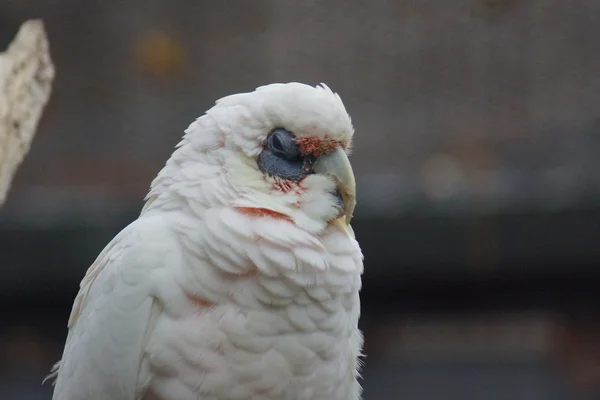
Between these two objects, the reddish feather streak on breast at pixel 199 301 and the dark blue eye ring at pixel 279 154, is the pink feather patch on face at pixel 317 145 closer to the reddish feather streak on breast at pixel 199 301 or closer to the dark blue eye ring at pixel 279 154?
the dark blue eye ring at pixel 279 154

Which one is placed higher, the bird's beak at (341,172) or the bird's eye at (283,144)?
the bird's eye at (283,144)

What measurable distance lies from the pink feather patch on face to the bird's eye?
12mm

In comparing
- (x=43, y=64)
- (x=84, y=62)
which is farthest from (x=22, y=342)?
(x=43, y=64)

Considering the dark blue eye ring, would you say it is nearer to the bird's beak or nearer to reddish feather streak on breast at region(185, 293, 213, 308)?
the bird's beak

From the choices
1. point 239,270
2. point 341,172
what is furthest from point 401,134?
point 239,270

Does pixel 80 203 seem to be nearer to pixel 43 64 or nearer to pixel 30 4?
pixel 30 4

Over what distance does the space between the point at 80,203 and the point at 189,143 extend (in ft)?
5.89

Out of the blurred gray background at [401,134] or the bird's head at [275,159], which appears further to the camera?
the blurred gray background at [401,134]

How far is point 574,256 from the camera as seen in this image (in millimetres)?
3287

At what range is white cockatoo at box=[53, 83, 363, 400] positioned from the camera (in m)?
→ 1.45

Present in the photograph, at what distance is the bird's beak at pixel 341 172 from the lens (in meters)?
1.52

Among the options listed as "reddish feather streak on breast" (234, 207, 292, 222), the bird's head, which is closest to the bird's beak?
the bird's head

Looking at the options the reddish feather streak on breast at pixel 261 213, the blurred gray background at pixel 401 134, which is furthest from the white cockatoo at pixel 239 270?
the blurred gray background at pixel 401 134

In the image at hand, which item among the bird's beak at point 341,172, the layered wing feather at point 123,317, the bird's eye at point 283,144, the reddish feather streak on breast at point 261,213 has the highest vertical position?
the bird's eye at point 283,144
